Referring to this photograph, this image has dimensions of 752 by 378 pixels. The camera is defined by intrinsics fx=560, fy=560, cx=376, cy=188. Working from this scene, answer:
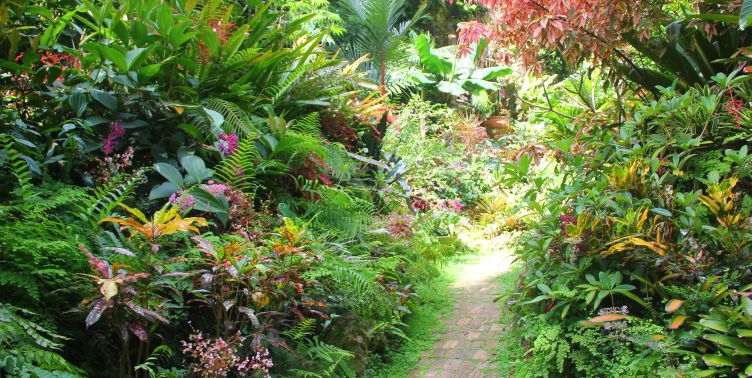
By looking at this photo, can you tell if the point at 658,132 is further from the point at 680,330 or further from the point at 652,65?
the point at 652,65

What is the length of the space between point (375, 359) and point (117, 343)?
5.24 feet

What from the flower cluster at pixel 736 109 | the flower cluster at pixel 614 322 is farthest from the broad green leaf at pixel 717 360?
the flower cluster at pixel 736 109

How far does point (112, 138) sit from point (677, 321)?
292cm

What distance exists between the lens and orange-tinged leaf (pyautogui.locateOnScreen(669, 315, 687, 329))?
249cm

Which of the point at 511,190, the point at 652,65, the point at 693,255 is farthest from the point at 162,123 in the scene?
the point at 511,190

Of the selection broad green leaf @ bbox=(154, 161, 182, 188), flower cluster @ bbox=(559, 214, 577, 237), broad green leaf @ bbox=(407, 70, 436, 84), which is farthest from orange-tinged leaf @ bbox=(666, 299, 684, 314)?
broad green leaf @ bbox=(407, 70, 436, 84)

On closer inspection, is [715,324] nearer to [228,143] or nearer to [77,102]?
[228,143]

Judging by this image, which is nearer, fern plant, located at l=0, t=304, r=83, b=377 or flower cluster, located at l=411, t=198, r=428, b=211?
fern plant, located at l=0, t=304, r=83, b=377

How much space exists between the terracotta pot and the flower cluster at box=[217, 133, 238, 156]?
29.9ft

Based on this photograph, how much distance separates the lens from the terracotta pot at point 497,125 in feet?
39.0

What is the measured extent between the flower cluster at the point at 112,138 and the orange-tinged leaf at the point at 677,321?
2.84m

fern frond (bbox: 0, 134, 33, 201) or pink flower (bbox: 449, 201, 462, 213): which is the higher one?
fern frond (bbox: 0, 134, 33, 201)

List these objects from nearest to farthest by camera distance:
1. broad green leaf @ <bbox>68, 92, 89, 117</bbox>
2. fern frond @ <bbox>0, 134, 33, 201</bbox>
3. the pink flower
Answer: fern frond @ <bbox>0, 134, 33, 201</bbox>, broad green leaf @ <bbox>68, 92, 89, 117</bbox>, the pink flower

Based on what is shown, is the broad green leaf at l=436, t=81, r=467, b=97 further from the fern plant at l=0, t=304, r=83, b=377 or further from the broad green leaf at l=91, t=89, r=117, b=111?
the fern plant at l=0, t=304, r=83, b=377
